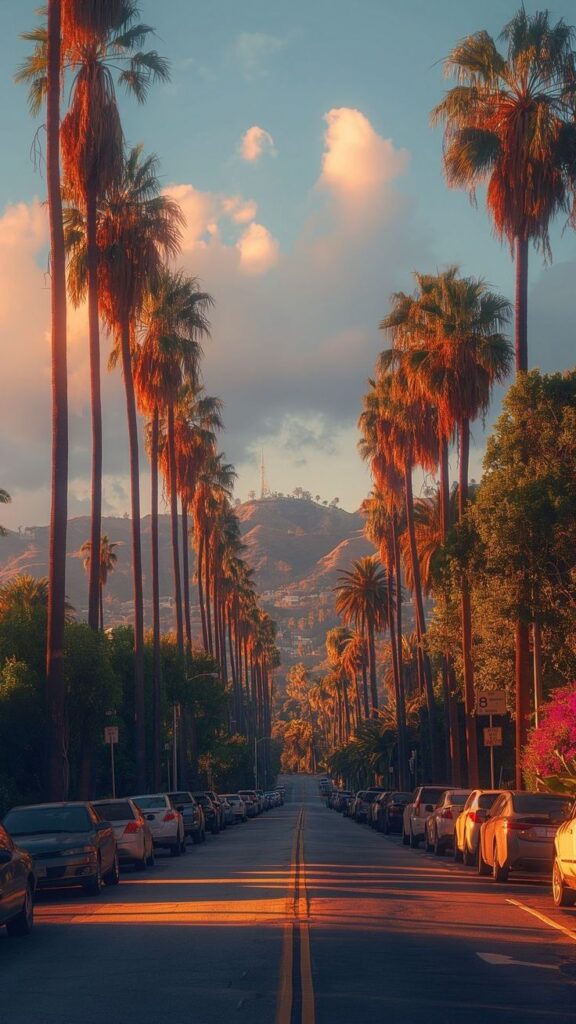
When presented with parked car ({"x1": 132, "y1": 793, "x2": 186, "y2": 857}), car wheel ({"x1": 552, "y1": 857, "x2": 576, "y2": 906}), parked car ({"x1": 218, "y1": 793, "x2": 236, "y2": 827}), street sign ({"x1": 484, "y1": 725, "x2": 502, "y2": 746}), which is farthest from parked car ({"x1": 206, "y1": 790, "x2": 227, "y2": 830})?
car wheel ({"x1": 552, "y1": 857, "x2": 576, "y2": 906})

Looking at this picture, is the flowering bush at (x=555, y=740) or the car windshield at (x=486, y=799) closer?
the car windshield at (x=486, y=799)

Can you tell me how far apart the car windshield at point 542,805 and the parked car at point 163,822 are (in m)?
13.1

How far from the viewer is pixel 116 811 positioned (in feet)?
88.5

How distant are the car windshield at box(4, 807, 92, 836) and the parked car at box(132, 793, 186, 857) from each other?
1152 centimetres

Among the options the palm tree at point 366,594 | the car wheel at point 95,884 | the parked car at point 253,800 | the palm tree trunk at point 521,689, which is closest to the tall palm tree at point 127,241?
the palm tree trunk at point 521,689

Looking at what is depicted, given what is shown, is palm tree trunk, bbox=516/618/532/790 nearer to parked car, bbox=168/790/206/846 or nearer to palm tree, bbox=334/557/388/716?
parked car, bbox=168/790/206/846

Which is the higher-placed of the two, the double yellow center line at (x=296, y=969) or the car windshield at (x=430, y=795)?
the double yellow center line at (x=296, y=969)

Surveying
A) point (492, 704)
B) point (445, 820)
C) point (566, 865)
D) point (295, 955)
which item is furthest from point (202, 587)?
point (295, 955)

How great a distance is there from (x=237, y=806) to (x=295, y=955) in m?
54.6

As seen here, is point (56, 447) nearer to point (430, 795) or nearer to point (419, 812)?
point (419, 812)

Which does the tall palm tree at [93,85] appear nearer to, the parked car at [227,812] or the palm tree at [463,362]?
the palm tree at [463,362]

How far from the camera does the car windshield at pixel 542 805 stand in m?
21.7

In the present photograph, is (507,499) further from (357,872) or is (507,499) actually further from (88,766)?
(88,766)

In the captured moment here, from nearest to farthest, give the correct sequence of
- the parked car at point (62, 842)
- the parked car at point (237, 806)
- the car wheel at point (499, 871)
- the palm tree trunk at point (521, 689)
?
the parked car at point (62, 842), the car wheel at point (499, 871), the palm tree trunk at point (521, 689), the parked car at point (237, 806)
